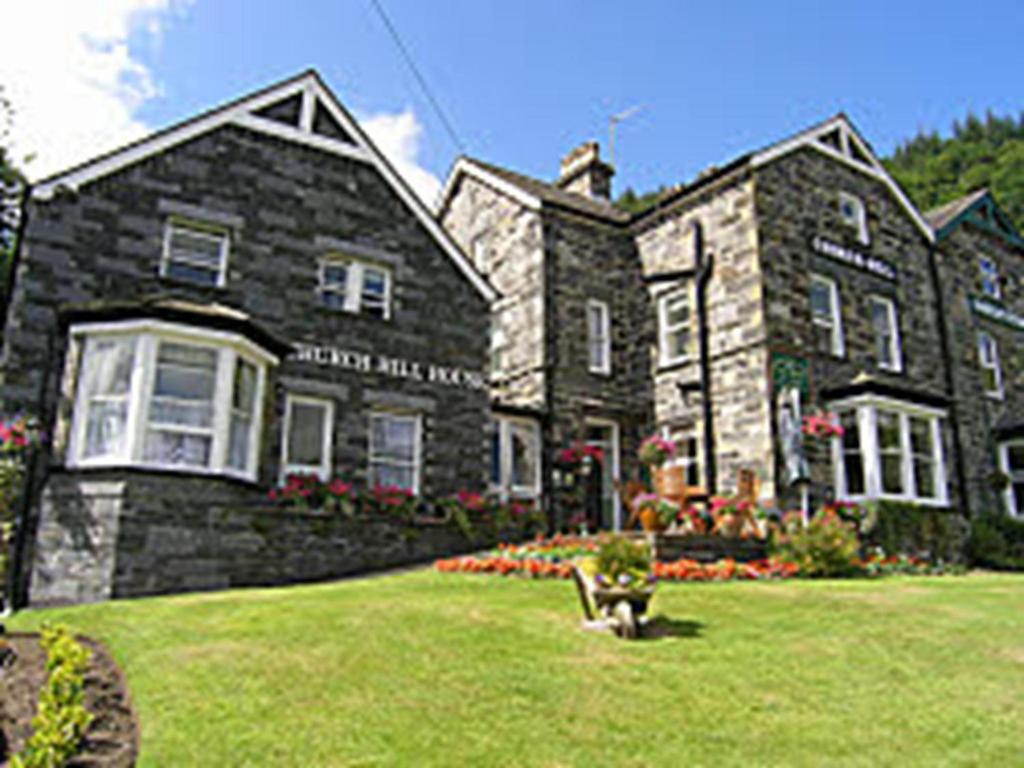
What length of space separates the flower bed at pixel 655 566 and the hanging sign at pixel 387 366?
376 centimetres

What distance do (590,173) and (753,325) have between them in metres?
9.75

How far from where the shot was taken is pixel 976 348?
2284 cm

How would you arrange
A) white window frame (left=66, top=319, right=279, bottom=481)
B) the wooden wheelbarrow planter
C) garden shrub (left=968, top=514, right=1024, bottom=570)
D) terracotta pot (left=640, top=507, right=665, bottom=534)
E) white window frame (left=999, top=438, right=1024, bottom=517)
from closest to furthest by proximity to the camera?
the wooden wheelbarrow planter → white window frame (left=66, top=319, right=279, bottom=481) → terracotta pot (left=640, top=507, right=665, bottom=534) → garden shrub (left=968, top=514, right=1024, bottom=570) → white window frame (left=999, top=438, right=1024, bottom=517)

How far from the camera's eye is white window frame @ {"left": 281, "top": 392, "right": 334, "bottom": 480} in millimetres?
14953

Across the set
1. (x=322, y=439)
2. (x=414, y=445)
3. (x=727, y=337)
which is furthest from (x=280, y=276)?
(x=727, y=337)

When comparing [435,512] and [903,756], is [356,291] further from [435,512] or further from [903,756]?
[903,756]

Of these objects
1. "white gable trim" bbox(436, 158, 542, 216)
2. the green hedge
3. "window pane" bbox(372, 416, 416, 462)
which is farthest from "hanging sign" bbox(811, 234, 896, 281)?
"window pane" bbox(372, 416, 416, 462)

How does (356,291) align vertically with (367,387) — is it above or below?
above

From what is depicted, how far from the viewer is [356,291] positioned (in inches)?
658

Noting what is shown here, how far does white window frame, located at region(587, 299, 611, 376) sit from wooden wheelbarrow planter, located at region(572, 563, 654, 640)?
11.7m

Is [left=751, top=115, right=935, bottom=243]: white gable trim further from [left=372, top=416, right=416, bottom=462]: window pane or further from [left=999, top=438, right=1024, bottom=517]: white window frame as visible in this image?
[left=372, top=416, right=416, bottom=462]: window pane

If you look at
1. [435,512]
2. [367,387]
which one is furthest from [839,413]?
[367,387]

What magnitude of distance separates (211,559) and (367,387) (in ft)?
15.8

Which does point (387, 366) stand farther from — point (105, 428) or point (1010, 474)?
point (1010, 474)
